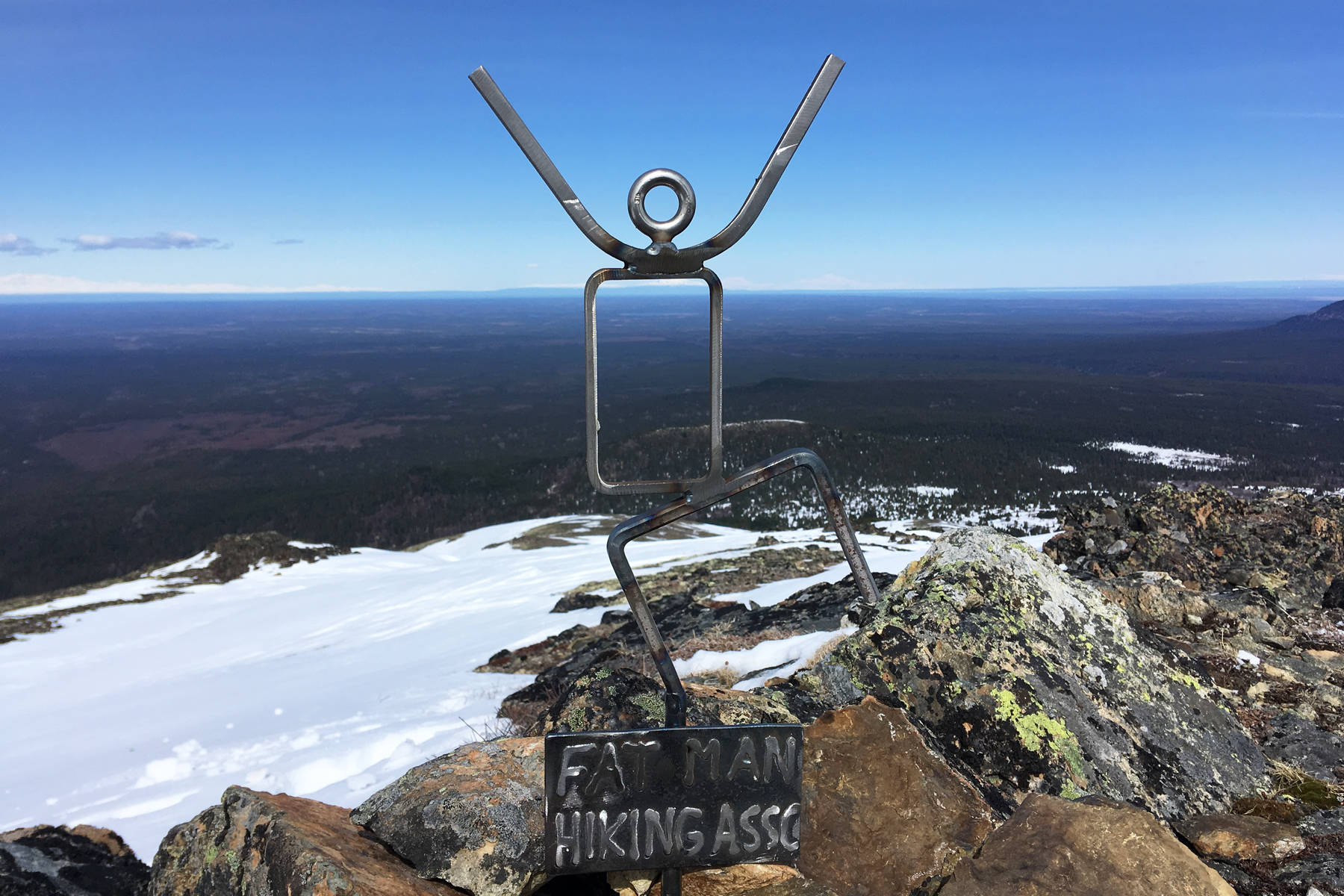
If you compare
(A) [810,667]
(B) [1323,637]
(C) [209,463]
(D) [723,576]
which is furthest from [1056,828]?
(C) [209,463]

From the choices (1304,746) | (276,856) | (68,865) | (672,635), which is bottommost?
(672,635)

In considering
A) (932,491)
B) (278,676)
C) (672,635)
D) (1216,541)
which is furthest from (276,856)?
(932,491)

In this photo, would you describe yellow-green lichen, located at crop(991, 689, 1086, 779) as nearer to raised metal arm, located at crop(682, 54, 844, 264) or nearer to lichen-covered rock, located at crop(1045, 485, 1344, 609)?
raised metal arm, located at crop(682, 54, 844, 264)

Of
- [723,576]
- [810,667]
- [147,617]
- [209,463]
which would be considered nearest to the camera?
[810,667]

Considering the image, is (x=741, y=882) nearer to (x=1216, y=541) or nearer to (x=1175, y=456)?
(x=1216, y=541)

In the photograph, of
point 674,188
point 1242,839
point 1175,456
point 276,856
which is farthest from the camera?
point 1175,456

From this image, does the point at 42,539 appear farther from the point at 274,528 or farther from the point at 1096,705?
the point at 1096,705
